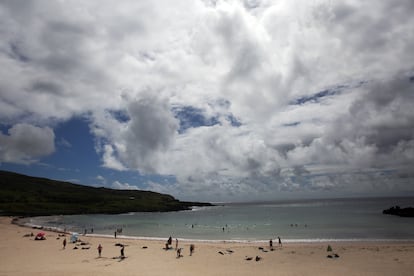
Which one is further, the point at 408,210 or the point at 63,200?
the point at 63,200

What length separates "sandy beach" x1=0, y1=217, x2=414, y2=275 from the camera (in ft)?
98.5

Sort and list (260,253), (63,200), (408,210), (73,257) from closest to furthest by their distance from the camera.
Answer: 1. (73,257)
2. (260,253)
3. (408,210)
4. (63,200)

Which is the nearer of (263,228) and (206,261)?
(206,261)

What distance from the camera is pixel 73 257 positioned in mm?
37875

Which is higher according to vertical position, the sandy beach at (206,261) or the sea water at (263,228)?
the sea water at (263,228)

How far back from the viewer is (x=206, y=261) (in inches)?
1415

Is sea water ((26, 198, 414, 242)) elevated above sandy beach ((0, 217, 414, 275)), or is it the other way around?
sea water ((26, 198, 414, 242))

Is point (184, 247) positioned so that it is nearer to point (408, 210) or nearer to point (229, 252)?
point (229, 252)

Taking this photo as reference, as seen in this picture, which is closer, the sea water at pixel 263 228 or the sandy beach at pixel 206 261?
the sandy beach at pixel 206 261

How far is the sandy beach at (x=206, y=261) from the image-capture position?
98.5 feet

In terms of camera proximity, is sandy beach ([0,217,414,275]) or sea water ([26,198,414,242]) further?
sea water ([26,198,414,242])

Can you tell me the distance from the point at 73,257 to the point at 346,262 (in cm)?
Answer: 3016

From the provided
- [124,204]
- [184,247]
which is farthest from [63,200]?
[184,247]

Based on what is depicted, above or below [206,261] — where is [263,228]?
above
